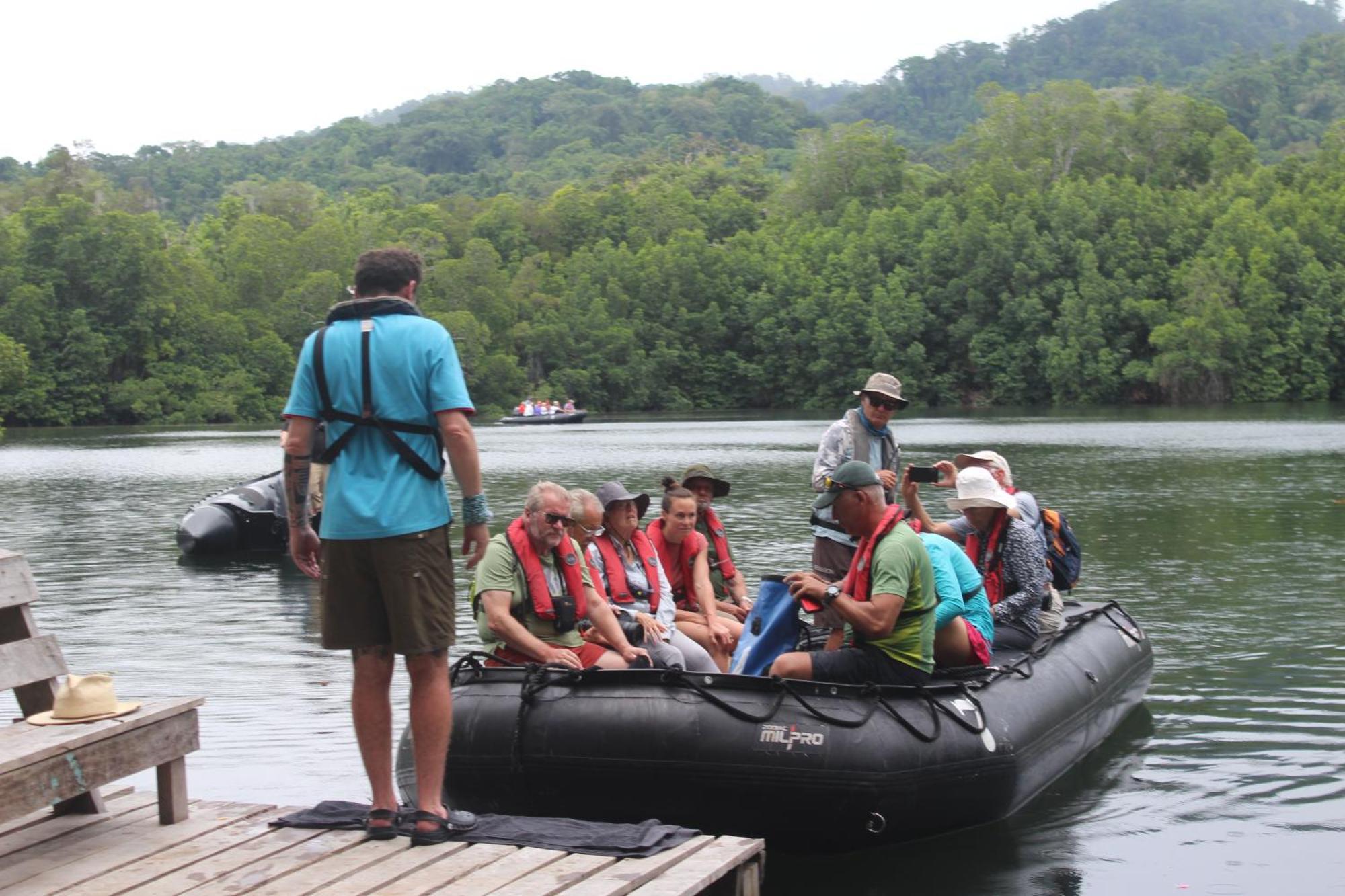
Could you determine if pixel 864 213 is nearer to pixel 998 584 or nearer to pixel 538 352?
pixel 538 352

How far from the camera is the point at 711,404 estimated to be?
3664 inches

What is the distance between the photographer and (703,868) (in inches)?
198

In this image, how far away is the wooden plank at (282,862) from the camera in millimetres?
4770

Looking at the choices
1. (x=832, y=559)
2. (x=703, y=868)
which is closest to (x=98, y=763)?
(x=703, y=868)

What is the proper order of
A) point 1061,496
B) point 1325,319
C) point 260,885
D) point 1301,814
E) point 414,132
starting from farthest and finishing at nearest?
1. point 414,132
2. point 1325,319
3. point 1061,496
4. point 1301,814
5. point 260,885

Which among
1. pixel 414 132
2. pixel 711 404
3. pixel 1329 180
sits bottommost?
pixel 711 404

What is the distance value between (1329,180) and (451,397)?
3805 inches

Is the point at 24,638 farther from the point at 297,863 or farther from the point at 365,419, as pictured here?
the point at 365,419

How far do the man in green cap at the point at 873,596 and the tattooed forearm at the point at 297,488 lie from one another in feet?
7.73

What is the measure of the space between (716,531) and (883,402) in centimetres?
132

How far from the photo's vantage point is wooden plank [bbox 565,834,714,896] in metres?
4.73

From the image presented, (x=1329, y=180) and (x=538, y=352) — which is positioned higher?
(x=1329, y=180)

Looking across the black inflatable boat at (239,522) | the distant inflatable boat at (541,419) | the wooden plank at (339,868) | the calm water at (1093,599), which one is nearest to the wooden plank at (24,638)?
the wooden plank at (339,868)

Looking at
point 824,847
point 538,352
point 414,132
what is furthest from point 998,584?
point 414,132
